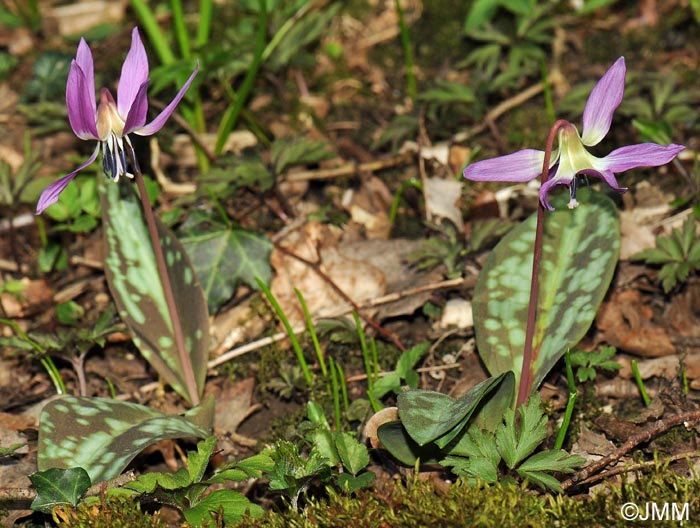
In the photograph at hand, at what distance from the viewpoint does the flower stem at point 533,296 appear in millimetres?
1730

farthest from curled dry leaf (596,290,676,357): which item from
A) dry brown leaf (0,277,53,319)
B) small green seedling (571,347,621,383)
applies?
dry brown leaf (0,277,53,319)

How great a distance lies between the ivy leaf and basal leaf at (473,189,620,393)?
44.9 inches

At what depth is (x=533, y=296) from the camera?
6.33 ft

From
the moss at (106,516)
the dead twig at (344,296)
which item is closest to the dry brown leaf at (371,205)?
the dead twig at (344,296)

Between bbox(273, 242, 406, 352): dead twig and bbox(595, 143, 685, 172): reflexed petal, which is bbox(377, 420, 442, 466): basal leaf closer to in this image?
bbox(273, 242, 406, 352): dead twig

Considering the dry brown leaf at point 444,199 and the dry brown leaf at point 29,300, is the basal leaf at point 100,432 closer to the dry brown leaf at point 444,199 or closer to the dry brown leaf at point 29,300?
the dry brown leaf at point 29,300

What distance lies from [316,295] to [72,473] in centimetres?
117

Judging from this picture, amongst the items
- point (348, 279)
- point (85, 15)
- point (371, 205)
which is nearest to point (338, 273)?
point (348, 279)

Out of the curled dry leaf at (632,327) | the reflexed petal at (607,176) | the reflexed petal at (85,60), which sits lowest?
the curled dry leaf at (632,327)

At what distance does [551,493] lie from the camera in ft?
6.20

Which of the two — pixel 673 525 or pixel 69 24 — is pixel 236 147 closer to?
pixel 69 24

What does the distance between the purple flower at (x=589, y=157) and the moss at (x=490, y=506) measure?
0.66m

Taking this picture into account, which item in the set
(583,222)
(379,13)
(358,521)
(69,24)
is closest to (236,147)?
(379,13)

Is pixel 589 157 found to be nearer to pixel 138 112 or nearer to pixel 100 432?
pixel 138 112
